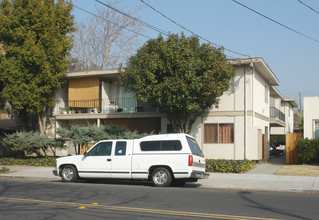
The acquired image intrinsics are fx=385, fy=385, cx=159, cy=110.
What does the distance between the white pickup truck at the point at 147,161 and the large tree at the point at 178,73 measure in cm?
559

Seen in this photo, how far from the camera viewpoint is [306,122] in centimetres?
2352

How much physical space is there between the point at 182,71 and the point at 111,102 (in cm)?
896

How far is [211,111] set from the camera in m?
23.3

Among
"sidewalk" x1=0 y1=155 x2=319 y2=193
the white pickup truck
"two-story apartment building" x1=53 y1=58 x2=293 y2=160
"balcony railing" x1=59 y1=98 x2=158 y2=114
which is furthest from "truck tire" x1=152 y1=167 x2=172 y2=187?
"balcony railing" x1=59 y1=98 x2=158 y2=114

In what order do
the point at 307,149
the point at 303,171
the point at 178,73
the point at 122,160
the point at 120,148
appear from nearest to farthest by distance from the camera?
the point at 122,160
the point at 120,148
the point at 303,171
the point at 178,73
the point at 307,149

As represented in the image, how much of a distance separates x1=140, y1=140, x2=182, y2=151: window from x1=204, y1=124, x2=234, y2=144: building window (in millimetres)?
9492

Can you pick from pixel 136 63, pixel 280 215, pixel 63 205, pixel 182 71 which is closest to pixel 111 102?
pixel 136 63

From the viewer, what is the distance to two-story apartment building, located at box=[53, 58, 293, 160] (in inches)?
891

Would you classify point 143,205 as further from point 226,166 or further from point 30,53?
point 30,53

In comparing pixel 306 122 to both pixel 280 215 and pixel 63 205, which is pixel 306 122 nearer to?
pixel 280 215

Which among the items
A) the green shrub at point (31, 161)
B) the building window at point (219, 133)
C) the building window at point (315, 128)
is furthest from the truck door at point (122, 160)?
the building window at point (315, 128)

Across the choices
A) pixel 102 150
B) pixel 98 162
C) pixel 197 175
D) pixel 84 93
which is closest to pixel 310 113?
pixel 197 175

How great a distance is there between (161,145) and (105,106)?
13.4 m

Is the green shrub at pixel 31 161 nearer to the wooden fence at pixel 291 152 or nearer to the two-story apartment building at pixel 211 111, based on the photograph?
Answer: the two-story apartment building at pixel 211 111
